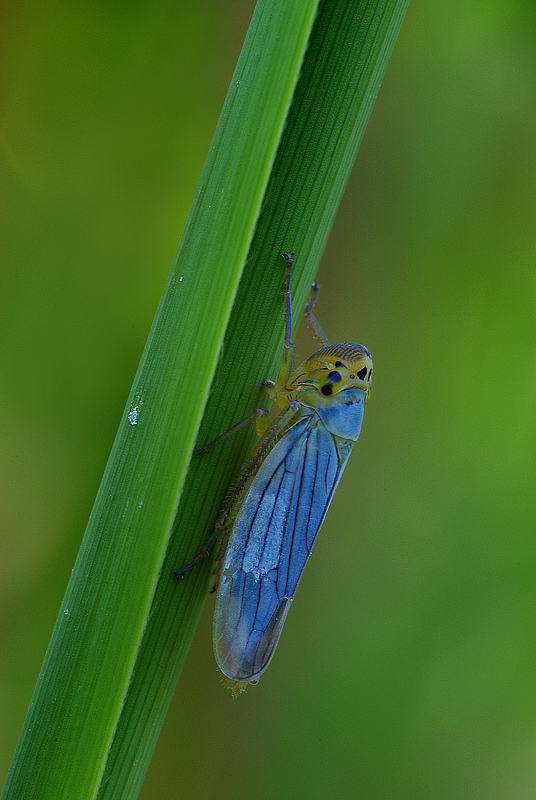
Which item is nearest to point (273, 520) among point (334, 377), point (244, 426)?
point (244, 426)

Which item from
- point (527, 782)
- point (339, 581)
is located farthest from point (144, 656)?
point (527, 782)

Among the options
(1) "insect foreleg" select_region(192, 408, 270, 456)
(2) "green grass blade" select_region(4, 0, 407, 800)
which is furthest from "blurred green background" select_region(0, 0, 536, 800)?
(2) "green grass blade" select_region(4, 0, 407, 800)

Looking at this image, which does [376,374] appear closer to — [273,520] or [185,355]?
[273,520]

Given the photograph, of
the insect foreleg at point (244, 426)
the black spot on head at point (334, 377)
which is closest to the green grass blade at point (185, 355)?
the insect foreleg at point (244, 426)

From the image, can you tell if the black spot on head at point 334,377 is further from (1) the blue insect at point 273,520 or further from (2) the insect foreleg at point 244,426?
(2) the insect foreleg at point 244,426

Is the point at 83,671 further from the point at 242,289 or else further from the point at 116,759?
the point at 242,289
